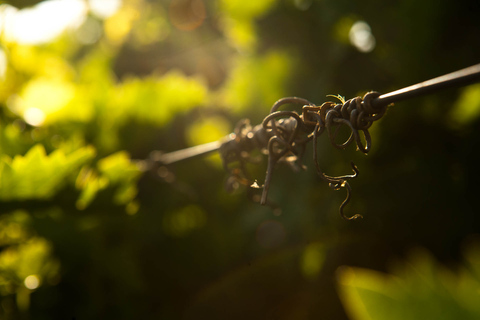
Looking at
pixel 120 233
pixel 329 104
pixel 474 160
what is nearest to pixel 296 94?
pixel 474 160

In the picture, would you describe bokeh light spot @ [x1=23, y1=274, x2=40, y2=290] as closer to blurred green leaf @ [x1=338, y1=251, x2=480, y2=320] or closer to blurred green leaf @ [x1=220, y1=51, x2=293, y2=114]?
blurred green leaf @ [x1=338, y1=251, x2=480, y2=320]

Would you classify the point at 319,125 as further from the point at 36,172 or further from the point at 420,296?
the point at 36,172

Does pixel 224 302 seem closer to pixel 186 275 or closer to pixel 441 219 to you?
pixel 186 275

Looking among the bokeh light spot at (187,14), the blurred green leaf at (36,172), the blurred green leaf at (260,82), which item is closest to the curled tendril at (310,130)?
the blurred green leaf at (36,172)

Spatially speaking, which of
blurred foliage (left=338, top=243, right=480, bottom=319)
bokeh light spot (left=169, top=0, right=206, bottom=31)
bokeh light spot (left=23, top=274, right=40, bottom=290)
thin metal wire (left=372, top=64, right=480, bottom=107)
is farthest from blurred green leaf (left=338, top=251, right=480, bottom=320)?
bokeh light spot (left=169, top=0, right=206, bottom=31)

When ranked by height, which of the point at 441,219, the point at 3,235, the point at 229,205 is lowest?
the point at 441,219

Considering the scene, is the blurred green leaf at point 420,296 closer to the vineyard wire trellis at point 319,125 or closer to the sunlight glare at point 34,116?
the vineyard wire trellis at point 319,125

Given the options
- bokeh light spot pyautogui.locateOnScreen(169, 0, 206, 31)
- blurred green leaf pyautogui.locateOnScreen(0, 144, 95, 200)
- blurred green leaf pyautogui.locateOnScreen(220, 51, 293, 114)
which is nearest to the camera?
blurred green leaf pyautogui.locateOnScreen(0, 144, 95, 200)
